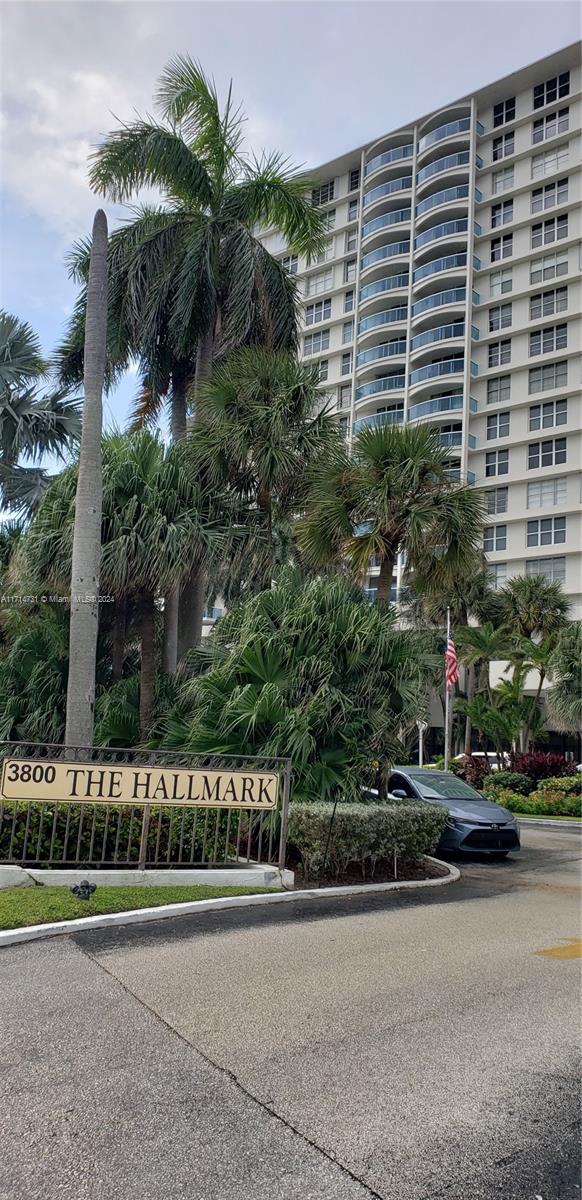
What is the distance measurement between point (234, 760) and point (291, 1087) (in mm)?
6364

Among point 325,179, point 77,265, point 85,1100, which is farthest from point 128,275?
point 325,179

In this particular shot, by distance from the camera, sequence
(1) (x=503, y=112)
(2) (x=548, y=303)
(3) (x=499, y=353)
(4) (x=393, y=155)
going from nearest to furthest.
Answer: (2) (x=548, y=303) → (3) (x=499, y=353) → (1) (x=503, y=112) → (4) (x=393, y=155)

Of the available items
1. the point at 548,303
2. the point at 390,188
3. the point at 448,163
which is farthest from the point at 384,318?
the point at 548,303

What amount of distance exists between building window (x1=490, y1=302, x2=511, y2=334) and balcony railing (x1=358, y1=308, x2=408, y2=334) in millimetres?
5884

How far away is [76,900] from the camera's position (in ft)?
25.1

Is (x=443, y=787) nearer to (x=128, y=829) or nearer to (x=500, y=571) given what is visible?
(x=128, y=829)

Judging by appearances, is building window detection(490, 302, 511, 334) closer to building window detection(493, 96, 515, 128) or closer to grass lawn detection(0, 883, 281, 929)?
building window detection(493, 96, 515, 128)

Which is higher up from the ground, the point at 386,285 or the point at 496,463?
the point at 386,285

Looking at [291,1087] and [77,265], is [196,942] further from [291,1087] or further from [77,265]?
[77,265]

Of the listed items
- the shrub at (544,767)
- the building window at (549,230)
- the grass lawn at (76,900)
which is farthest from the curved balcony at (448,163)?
the grass lawn at (76,900)

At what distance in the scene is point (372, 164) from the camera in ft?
204

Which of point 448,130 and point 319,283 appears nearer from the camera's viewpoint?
point 448,130

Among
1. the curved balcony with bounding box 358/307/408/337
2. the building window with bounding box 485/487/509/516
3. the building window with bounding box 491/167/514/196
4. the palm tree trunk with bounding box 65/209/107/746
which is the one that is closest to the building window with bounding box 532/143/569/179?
the building window with bounding box 491/167/514/196

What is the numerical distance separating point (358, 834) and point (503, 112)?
5948cm
